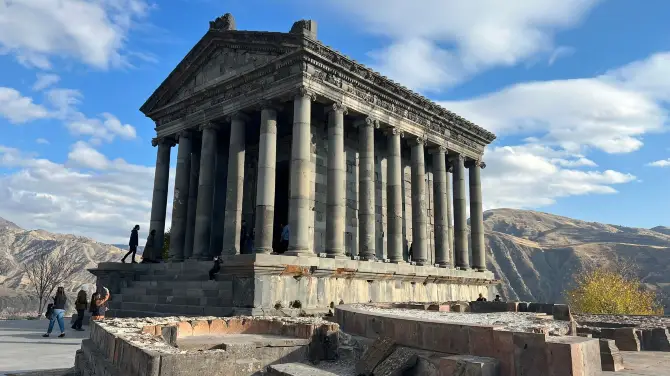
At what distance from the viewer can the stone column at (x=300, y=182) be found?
1700 cm

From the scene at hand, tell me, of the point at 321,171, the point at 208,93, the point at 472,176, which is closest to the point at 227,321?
the point at 321,171

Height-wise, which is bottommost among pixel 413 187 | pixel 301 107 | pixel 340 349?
pixel 340 349

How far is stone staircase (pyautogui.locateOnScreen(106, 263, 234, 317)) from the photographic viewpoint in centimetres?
1514

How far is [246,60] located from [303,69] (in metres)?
3.67

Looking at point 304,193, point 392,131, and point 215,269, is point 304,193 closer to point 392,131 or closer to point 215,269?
point 215,269

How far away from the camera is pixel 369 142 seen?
2070cm

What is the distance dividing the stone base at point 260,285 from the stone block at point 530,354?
33.2ft

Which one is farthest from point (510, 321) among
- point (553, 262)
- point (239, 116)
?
point (553, 262)

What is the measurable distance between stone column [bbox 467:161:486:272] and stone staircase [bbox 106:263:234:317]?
16.1 m

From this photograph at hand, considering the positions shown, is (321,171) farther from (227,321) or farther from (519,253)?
(519,253)

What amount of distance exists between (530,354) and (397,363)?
1.78 metres

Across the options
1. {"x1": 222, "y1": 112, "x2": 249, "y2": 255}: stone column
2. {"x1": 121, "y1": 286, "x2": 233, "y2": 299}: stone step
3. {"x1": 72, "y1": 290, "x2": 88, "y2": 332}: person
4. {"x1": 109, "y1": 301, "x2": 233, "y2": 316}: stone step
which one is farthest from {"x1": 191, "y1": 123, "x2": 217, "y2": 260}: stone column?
{"x1": 72, "y1": 290, "x2": 88, "y2": 332}: person

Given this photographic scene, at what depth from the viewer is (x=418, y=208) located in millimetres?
23078

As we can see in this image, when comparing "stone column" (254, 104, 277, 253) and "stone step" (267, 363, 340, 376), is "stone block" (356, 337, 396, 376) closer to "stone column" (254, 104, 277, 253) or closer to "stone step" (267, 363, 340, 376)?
"stone step" (267, 363, 340, 376)
